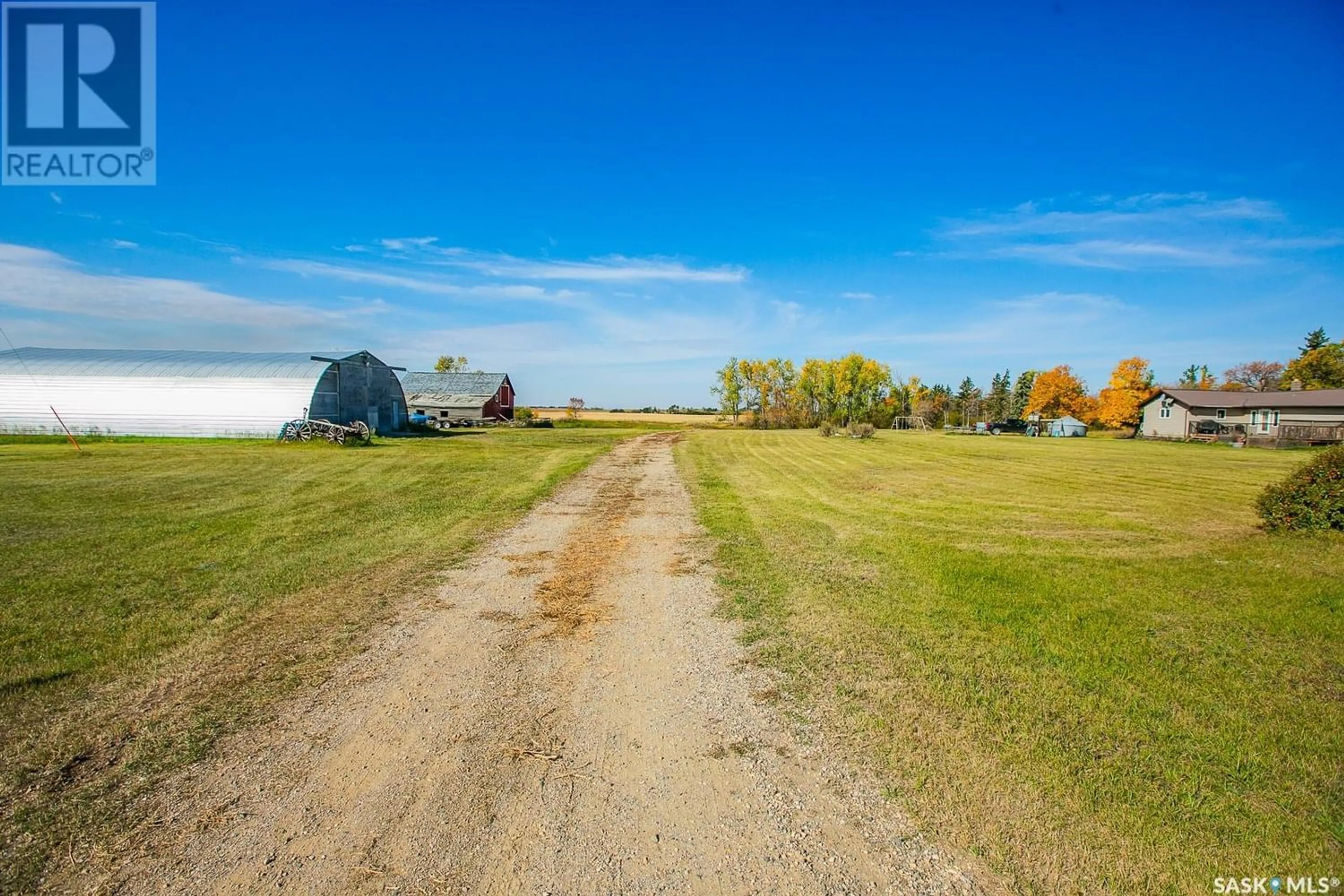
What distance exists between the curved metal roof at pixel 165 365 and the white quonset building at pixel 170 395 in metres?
0.07

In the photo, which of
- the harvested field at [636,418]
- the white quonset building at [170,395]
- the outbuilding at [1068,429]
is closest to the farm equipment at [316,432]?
the white quonset building at [170,395]

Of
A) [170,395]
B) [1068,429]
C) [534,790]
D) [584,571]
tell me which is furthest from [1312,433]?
[170,395]

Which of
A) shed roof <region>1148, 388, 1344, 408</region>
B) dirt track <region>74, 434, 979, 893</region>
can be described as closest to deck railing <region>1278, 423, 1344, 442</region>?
shed roof <region>1148, 388, 1344, 408</region>

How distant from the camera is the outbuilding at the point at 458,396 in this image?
57.2 meters

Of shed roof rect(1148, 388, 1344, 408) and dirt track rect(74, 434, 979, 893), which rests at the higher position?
shed roof rect(1148, 388, 1344, 408)

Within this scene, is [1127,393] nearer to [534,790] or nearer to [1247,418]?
[1247,418]

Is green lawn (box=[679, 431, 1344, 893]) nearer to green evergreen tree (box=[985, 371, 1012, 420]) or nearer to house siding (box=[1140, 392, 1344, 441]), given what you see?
house siding (box=[1140, 392, 1344, 441])

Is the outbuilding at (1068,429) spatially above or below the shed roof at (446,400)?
below

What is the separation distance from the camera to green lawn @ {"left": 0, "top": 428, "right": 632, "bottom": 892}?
366 cm

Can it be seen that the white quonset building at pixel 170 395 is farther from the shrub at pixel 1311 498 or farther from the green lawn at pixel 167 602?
the shrub at pixel 1311 498

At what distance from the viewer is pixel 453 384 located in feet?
197

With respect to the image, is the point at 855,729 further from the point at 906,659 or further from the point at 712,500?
the point at 712,500

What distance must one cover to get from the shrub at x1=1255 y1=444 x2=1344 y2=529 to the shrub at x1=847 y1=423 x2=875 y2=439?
107ft

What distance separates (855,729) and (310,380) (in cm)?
3560
